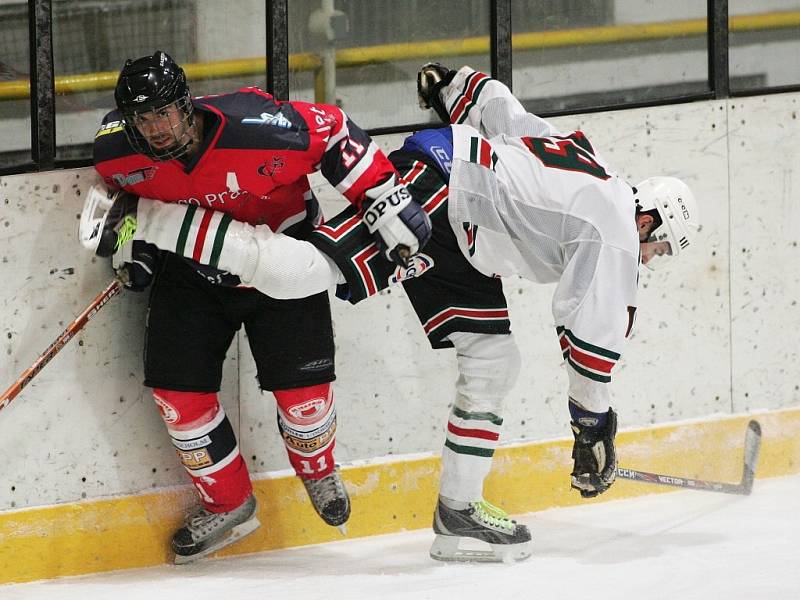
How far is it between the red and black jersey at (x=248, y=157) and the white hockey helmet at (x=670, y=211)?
67 centimetres

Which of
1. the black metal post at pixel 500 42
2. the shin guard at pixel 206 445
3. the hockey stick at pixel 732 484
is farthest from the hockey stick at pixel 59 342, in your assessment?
the hockey stick at pixel 732 484

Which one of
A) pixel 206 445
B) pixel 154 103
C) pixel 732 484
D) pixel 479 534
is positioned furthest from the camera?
pixel 732 484

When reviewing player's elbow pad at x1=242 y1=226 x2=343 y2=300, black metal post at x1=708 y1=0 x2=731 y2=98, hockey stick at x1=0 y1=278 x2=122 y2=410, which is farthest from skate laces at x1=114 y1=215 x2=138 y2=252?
black metal post at x1=708 y1=0 x2=731 y2=98

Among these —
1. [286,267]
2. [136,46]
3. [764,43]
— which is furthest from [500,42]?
[286,267]

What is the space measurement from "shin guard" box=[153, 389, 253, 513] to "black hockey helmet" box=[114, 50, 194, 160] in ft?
2.07

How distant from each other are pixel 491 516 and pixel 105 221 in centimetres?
121

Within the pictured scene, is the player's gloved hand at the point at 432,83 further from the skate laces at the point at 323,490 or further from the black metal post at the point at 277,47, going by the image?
the skate laces at the point at 323,490

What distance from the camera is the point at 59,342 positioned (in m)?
3.21

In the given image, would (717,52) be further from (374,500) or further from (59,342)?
(59,342)

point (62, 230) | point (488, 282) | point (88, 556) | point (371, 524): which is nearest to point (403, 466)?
point (371, 524)

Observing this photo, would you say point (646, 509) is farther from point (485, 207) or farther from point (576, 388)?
point (485, 207)

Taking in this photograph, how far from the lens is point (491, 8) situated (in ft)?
12.8

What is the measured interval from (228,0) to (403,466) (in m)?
1.33

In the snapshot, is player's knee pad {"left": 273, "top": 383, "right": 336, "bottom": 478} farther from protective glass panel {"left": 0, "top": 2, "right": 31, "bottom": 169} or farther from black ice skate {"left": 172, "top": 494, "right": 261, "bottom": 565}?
protective glass panel {"left": 0, "top": 2, "right": 31, "bottom": 169}
